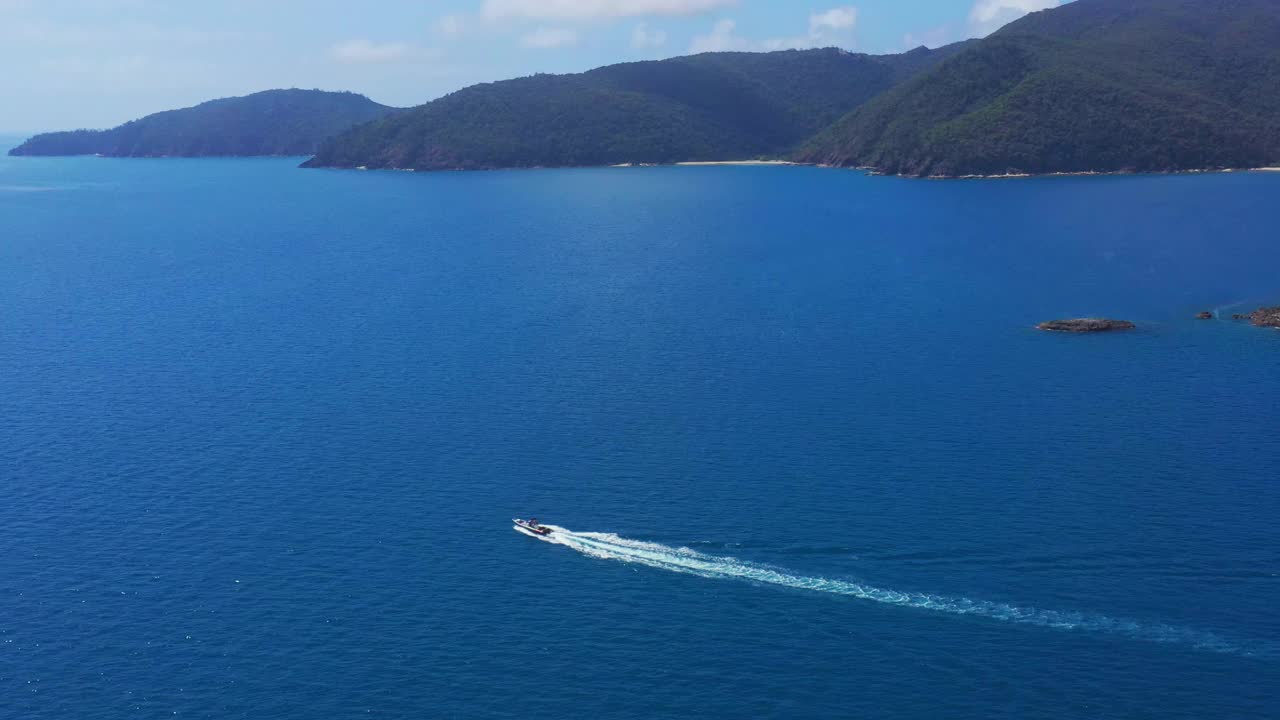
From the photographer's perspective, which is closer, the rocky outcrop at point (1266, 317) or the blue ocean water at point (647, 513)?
the blue ocean water at point (647, 513)

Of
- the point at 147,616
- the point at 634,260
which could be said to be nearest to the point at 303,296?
the point at 634,260

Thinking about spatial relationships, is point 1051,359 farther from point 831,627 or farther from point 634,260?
point 634,260

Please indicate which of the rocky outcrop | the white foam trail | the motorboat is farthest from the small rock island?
the motorboat

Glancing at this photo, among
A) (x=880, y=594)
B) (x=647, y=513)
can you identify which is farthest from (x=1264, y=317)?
(x=647, y=513)

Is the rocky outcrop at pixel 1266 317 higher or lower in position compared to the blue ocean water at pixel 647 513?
higher

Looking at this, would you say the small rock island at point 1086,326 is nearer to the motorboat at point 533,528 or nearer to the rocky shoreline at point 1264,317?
the rocky shoreline at point 1264,317

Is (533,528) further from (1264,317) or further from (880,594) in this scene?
(1264,317)

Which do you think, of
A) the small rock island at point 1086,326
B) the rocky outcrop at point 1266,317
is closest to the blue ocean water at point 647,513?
the rocky outcrop at point 1266,317
